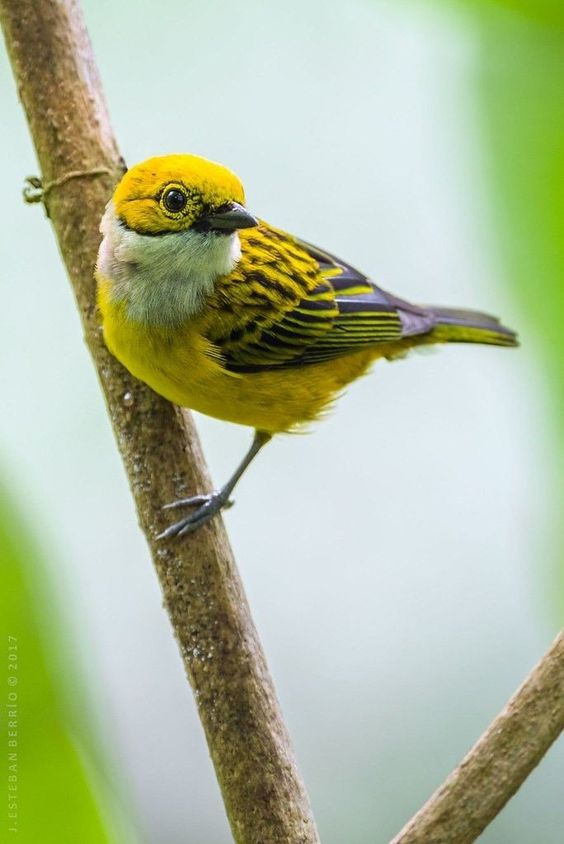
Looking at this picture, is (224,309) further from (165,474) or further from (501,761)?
(501,761)

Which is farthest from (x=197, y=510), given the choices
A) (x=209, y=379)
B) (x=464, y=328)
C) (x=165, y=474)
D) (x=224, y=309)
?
(x=464, y=328)

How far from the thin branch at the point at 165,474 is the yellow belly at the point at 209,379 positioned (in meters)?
0.09

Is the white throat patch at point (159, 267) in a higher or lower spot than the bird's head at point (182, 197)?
lower

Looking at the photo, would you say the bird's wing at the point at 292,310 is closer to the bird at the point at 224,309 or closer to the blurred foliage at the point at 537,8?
the bird at the point at 224,309

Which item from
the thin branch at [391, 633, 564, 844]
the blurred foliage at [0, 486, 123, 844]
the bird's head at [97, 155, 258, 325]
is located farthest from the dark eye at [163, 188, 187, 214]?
the blurred foliage at [0, 486, 123, 844]

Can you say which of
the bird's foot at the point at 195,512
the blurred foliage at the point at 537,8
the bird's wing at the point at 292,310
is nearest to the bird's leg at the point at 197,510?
the bird's foot at the point at 195,512

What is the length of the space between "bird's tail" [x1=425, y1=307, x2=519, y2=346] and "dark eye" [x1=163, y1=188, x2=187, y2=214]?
118 cm

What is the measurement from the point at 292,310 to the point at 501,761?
158cm

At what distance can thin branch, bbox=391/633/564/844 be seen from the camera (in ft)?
5.98

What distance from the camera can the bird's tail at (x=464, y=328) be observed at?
3488mm

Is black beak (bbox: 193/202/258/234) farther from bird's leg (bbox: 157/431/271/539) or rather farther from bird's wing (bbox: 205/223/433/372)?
bird's leg (bbox: 157/431/271/539)

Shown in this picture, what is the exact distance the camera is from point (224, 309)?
2.87 meters

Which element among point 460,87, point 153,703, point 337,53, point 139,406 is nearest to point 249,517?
point 153,703

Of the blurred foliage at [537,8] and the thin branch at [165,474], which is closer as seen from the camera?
the blurred foliage at [537,8]
